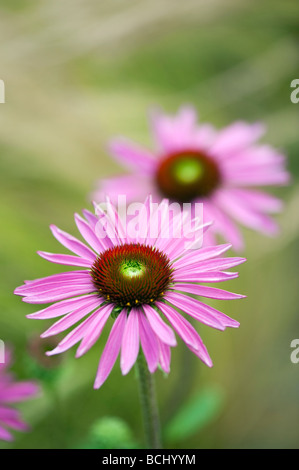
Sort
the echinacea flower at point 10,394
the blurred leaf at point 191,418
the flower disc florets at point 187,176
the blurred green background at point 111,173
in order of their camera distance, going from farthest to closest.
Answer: the blurred green background at point 111,173, the flower disc florets at point 187,176, the blurred leaf at point 191,418, the echinacea flower at point 10,394

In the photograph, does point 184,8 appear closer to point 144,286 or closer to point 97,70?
point 97,70

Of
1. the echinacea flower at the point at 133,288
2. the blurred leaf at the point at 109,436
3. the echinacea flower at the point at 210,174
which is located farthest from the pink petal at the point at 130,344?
the echinacea flower at the point at 210,174

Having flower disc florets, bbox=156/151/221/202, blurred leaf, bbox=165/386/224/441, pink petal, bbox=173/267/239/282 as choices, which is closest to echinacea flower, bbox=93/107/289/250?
flower disc florets, bbox=156/151/221/202

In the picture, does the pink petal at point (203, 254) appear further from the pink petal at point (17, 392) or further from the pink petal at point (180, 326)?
the pink petal at point (17, 392)

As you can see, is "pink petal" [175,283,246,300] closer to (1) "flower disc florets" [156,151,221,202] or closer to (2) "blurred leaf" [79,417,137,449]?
(2) "blurred leaf" [79,417,137,449]

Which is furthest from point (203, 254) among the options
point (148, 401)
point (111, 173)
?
point (111, 173)

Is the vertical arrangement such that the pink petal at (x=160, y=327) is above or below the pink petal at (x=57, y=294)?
below

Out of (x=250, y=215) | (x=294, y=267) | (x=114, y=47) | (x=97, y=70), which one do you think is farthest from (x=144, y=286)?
(x=97, y=70)
